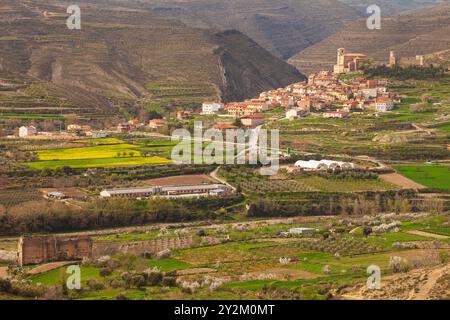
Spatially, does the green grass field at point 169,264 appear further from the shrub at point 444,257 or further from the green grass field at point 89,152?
the green grass field at point 89,152

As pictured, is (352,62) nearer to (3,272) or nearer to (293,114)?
(293,114)

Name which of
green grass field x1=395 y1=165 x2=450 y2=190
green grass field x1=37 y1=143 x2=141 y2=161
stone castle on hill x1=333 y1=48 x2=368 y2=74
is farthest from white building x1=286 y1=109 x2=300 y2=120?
stone castle on hill x1=333 y1=48 x2=368 y2=74

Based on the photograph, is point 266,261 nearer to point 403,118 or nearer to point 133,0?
point 403,118

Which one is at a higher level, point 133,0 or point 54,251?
point 133,0

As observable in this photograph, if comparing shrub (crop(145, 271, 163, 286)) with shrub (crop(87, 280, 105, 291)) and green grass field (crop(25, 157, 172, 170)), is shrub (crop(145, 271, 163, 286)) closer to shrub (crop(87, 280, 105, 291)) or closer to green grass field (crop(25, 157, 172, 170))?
shrub (crop(87, 280, 105, 291))
